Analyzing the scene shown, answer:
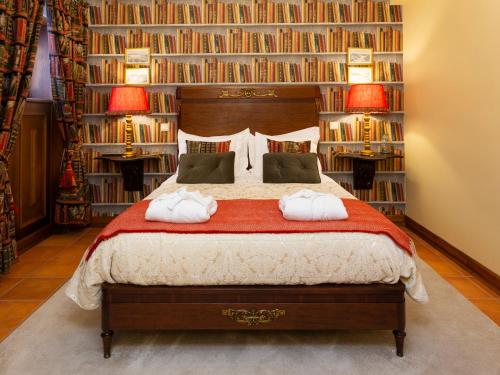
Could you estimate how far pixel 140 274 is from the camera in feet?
7.61

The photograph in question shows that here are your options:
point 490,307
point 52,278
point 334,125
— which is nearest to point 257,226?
point 490,307

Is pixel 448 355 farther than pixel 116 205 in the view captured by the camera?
No

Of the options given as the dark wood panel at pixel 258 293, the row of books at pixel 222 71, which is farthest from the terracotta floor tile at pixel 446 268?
the row of books at pixel 222 71

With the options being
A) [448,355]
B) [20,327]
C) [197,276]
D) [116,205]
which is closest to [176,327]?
[197,276]

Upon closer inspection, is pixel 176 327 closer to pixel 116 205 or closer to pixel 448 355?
A: pixel 448 355

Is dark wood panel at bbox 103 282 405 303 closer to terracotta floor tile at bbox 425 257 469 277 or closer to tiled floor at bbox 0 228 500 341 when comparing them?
tiled floor at bbox 0 228 500 341

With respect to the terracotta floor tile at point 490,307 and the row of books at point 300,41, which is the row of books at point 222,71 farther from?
the terracotta floor tile at point 490,307

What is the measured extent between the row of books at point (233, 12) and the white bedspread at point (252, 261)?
3502 millimetres

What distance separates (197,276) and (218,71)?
335cm

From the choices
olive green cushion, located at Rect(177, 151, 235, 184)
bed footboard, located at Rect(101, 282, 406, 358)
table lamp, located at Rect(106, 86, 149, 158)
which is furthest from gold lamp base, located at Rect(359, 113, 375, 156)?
bed footboard, located at Rect(101, 282, 406, 358)

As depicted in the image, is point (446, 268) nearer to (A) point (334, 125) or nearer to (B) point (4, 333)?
(A) point (334, 125)

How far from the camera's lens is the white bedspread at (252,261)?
2318mm

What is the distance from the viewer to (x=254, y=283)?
2.33 metres

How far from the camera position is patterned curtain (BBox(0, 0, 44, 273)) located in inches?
132
